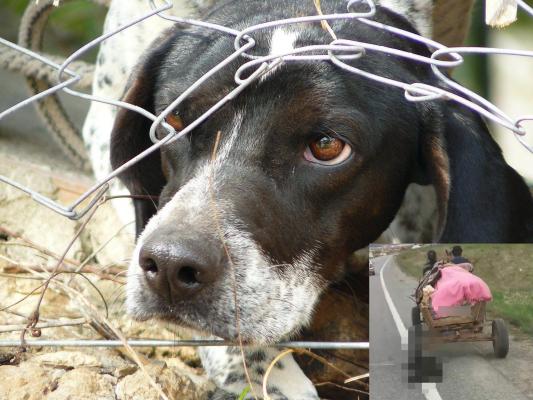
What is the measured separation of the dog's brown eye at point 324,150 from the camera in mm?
2621

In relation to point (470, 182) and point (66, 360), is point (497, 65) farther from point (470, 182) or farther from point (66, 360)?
point (66, 360)

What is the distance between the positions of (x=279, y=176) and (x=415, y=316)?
2.44 ft

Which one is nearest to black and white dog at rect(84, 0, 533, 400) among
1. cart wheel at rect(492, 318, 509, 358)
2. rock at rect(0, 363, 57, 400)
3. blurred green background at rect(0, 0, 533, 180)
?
rock at rect(0, 363, 57, 400)

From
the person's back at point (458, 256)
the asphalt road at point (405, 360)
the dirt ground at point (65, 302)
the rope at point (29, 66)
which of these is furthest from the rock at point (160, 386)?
the rope at point (29, 66)

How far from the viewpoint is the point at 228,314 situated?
7.89ft

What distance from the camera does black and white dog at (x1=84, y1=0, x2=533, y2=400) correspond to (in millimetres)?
2393

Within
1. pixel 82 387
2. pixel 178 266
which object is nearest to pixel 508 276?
pixel 178 266

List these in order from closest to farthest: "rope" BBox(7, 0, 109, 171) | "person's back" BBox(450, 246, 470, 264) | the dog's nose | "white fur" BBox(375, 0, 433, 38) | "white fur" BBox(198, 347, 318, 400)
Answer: "person's back" BBox(450, 246, 470, 264) < the dog's nose < "white fur" BBox(198, 347, 318, 400) < "white fur" BBox(375, 0, 433, 38) < "rope" BBox(7, 0, 109, 171)

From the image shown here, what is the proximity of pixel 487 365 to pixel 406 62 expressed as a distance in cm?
123

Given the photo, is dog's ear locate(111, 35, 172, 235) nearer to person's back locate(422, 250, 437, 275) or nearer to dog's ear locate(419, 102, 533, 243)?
dog's ear locate(419, 102, 533, 243)

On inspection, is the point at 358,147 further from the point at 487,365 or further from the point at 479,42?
the point at 479,42

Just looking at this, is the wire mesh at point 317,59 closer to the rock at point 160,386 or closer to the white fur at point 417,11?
the rock at point 160,386

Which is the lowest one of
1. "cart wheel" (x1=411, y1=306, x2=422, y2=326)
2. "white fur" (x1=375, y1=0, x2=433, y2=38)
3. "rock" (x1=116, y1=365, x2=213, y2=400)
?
"rock" (x1=116, y1=365, x2=213, y2=400)

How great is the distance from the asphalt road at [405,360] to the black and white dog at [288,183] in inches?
18.5
